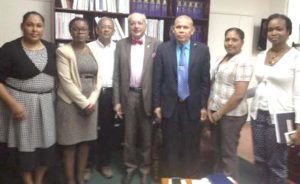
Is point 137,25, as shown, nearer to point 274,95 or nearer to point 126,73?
point 126,73

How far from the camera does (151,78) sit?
103 inches

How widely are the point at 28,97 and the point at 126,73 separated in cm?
82

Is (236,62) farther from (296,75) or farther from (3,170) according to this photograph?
(3,170)

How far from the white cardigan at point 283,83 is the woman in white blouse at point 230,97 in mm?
238

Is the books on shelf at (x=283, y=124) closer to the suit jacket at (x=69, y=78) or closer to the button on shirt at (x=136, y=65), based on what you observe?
the button on shirt at (x=136, y=65)

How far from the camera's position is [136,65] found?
2.62 metres

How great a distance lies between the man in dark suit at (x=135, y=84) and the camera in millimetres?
2600

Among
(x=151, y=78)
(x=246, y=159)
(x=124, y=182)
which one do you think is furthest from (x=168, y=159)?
(x=246, y=159)

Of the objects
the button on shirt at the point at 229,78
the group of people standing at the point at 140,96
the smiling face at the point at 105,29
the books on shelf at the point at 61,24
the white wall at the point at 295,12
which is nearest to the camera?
the group of people standing at the point at 140,96

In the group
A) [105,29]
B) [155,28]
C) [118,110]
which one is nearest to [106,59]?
[105,29]

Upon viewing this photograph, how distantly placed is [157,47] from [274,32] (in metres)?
0.99

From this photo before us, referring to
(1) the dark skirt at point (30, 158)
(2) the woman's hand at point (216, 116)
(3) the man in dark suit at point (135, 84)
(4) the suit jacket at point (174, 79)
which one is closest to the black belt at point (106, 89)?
(3) the man in dark suit at point (135, 84)

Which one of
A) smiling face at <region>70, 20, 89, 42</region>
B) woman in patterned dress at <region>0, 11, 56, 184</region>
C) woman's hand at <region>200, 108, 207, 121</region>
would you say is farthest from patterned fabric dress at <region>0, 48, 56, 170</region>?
woman's hand at <region>200, 108, 207, 121</region>

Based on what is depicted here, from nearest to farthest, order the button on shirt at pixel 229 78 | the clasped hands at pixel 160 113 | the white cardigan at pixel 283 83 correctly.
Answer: the white cardigan at pixel 283 83 < the button on shirt at pixel 229 78 < the clasped hands at pixel 160 113
